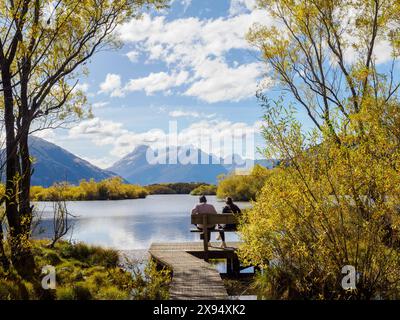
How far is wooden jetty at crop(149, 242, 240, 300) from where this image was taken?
10.2 m

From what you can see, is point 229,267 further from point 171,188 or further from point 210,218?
point 171,188

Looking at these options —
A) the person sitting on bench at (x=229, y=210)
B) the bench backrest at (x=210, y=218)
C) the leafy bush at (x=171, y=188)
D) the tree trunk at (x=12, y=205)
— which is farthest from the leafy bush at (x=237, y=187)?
the tree trunk at (x=12, y=205)

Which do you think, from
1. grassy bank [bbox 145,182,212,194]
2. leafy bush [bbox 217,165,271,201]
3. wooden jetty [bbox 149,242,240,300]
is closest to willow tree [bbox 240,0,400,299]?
wooden jetty [bbox 149,242,240,300]

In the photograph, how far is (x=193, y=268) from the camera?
42.1ft

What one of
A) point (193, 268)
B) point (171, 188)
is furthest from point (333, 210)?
point (171, 188)

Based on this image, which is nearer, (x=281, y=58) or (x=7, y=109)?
(x=7, y=109)

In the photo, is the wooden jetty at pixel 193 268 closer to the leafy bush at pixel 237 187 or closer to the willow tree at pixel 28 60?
the willow tree at pixel 28 60

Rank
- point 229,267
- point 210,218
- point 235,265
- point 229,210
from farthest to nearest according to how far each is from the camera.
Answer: point 229,210, point 229,267, point 235,265, point 210,218

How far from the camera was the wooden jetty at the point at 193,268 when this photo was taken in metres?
10.2

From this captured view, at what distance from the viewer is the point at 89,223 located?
133ft

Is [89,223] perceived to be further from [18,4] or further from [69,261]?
[18,4]

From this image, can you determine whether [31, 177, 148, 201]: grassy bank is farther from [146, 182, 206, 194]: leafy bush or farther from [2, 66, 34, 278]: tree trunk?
A: [2, 66, 34, 278]: tree trunk
